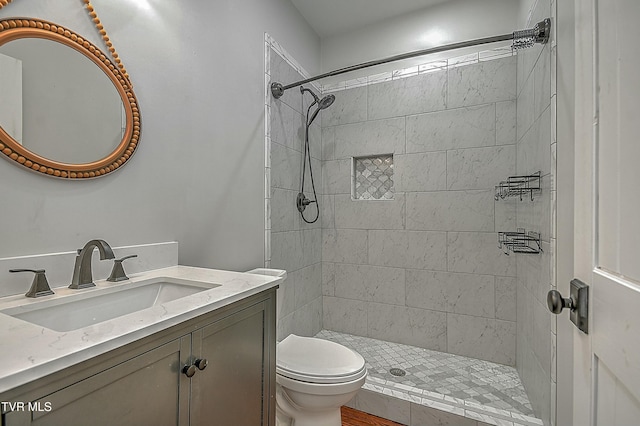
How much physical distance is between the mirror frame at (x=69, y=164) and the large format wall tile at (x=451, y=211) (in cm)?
201

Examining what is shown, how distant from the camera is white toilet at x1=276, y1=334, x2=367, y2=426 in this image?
1.44 m

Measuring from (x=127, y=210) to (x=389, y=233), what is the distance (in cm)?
196

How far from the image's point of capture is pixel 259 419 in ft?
3.49

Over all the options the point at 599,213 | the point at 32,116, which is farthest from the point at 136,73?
the point at 599,213

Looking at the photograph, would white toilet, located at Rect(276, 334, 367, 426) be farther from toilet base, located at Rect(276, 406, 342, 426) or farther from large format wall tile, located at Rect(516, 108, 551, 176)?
large format wall tile, located at Rect(516, 108, 551, 176)

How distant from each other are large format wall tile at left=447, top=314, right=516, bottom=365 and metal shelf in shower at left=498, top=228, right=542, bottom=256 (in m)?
0.57

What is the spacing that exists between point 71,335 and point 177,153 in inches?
39.3

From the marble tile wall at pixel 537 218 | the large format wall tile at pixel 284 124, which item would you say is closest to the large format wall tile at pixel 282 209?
the large format wall tile at pixel 284 124

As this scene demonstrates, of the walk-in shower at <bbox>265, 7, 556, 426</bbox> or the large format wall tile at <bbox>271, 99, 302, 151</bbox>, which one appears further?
the large format wall tile at <bbox>271, 99, 302, 151</bbox>

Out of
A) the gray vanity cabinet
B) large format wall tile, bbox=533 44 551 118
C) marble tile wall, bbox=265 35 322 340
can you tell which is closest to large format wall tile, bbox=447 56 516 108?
large format wall tile, bbox=533 44 551 118

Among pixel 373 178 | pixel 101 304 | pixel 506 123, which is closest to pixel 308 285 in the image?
pixel 373 178

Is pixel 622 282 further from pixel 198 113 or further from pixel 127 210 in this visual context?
pixel 198 113

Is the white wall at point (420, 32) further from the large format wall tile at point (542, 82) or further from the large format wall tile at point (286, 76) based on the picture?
the large format wall tile at point (542, 82)

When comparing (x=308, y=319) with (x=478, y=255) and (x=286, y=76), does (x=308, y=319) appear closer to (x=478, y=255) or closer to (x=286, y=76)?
(x=478, y=255)
